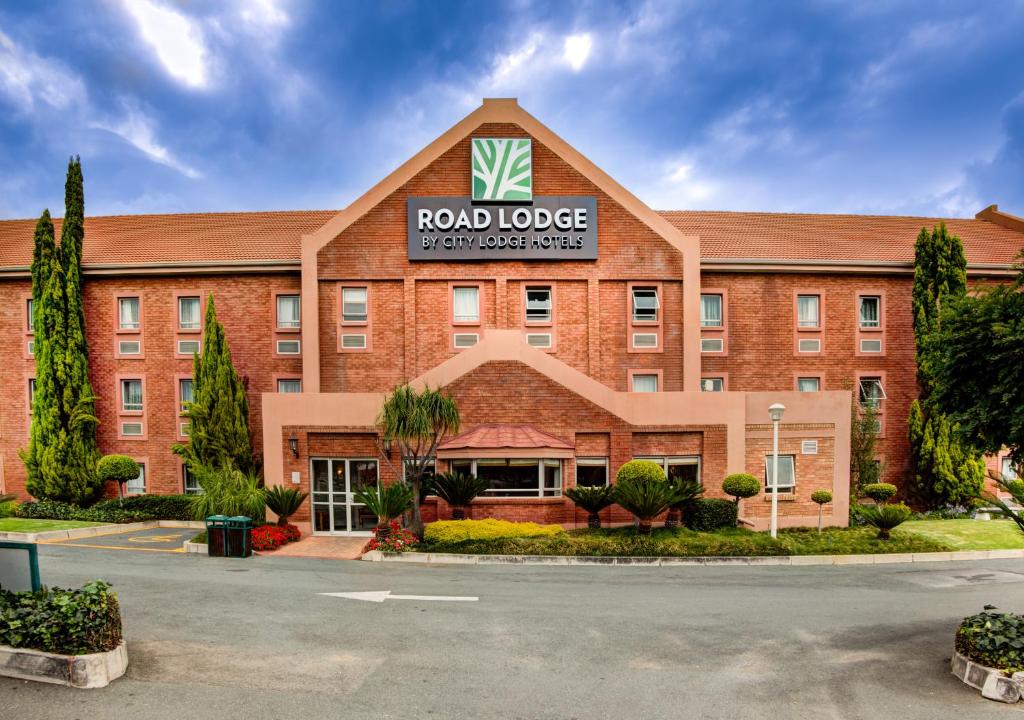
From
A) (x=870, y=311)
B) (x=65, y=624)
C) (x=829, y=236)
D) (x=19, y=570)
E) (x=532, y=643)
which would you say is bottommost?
(x=532, y=643)

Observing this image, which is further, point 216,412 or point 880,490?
point 216,412

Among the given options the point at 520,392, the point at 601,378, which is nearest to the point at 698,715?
the point at 520,392

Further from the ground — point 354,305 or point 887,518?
point 354,305

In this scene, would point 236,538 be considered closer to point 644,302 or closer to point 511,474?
point 511,474

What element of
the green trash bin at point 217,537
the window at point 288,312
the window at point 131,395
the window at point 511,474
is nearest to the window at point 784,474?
the window at point 511,474

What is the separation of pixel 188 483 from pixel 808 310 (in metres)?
27.3

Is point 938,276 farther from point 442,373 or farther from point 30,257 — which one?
point 30,257

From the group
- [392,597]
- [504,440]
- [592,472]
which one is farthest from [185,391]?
Result: [592,472]

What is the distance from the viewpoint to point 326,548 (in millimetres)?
16422

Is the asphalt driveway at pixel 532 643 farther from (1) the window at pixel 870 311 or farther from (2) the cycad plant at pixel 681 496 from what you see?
(1) the window at pixel 870 311

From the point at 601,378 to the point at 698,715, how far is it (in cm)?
1644

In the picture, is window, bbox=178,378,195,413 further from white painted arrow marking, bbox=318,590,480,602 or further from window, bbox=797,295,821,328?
window, bbox=797,295,821,328

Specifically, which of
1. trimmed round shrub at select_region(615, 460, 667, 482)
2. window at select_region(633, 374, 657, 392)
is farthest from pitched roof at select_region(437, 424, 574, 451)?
window at select_region(633, 374, 657, 392)

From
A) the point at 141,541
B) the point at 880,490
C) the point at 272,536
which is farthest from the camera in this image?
the point at 880,490
